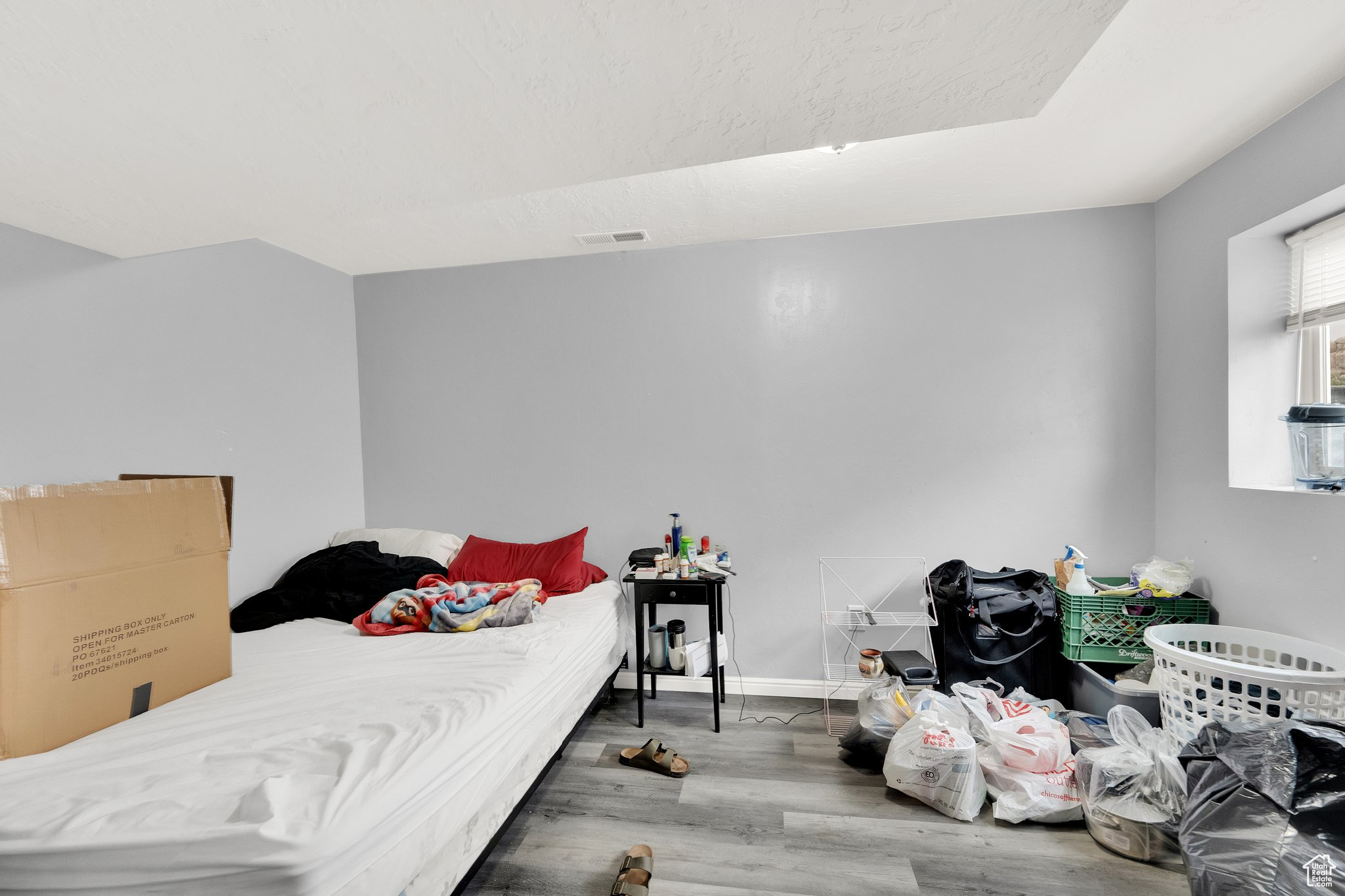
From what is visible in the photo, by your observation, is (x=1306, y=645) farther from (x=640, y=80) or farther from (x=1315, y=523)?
(x=640, y=80)

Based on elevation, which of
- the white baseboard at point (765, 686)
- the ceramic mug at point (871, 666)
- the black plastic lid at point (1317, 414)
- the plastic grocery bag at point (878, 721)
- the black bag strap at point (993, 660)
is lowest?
the white baseboard at point (765, 686)

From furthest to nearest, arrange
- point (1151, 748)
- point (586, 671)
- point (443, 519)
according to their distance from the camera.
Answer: point (443, 519) < point (586, 671) < point (1151, 748)

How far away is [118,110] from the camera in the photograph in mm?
1232

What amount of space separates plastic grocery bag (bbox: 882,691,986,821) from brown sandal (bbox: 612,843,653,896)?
93 cm

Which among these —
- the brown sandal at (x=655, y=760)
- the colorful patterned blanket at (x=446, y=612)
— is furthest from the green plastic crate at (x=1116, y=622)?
the colorful patterned blanket at (x=446, y=612)

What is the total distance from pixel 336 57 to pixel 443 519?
260cm

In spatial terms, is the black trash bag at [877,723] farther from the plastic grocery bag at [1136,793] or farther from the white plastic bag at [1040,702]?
the plastic grocery bag at [1136,793]

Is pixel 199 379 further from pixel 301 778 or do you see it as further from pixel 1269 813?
pixel 1269 813

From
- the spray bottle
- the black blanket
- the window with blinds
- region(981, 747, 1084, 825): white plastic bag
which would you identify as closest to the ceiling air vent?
the black blanket

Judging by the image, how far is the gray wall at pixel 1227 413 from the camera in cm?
186

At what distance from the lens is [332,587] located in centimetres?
260

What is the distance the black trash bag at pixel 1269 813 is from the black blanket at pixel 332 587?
285 centimetres

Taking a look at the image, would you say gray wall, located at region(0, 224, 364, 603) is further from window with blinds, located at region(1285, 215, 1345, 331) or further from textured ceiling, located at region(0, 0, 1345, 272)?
window with blinds, located at region(1285, 215, 1345, 331)

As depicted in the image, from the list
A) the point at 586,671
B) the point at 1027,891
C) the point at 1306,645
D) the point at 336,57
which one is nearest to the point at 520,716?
the point at 586,671
